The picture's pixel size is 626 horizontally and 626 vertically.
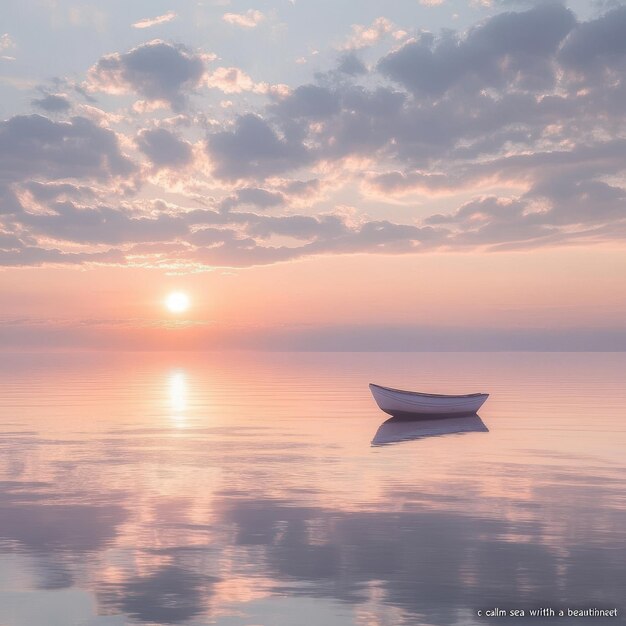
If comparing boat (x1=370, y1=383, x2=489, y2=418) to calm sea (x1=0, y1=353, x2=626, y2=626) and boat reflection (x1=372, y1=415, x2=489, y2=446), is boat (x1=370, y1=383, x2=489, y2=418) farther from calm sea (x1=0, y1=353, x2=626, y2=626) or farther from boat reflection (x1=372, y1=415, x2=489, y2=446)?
calm sea (x1=0, y1=353, x2=626, y2=626)

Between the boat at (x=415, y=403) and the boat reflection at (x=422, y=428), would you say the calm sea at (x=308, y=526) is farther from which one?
the boat at (x=415, y=403)

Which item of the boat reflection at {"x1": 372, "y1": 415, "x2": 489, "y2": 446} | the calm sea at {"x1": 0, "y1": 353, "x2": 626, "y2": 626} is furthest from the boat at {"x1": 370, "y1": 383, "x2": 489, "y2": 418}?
the calm sea at {"x1": 0, "y1": 353, "x2": 626, "y2": 626}

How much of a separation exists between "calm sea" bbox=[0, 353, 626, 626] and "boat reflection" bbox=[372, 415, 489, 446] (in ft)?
2.11

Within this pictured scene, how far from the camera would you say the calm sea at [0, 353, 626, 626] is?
18078 millimetres

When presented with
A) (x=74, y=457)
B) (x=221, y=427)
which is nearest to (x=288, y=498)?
(x=74, y=457)

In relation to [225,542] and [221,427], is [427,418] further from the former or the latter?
[225,542]

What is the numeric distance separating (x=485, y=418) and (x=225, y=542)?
4855cm

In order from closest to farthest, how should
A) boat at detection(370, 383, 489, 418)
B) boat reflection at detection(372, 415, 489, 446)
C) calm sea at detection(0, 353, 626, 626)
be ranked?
calm sea at detection(0, 353, 626, 626) < boat reflection at detection(372, 415, 489, 446) < boat at detection(370, 383, 489, 418)

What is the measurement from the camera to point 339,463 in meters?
41.0

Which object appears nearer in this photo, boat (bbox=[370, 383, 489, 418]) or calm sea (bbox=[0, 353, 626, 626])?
calm sea (bbox=[0, 353, 626, 626])

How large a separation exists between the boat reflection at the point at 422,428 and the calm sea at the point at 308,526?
64 centimetres

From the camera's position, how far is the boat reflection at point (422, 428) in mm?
54188

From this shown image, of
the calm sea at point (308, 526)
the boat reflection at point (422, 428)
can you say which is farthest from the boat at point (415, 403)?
the calm sea at point (308, 526)

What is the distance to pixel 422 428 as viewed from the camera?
2452 inches
